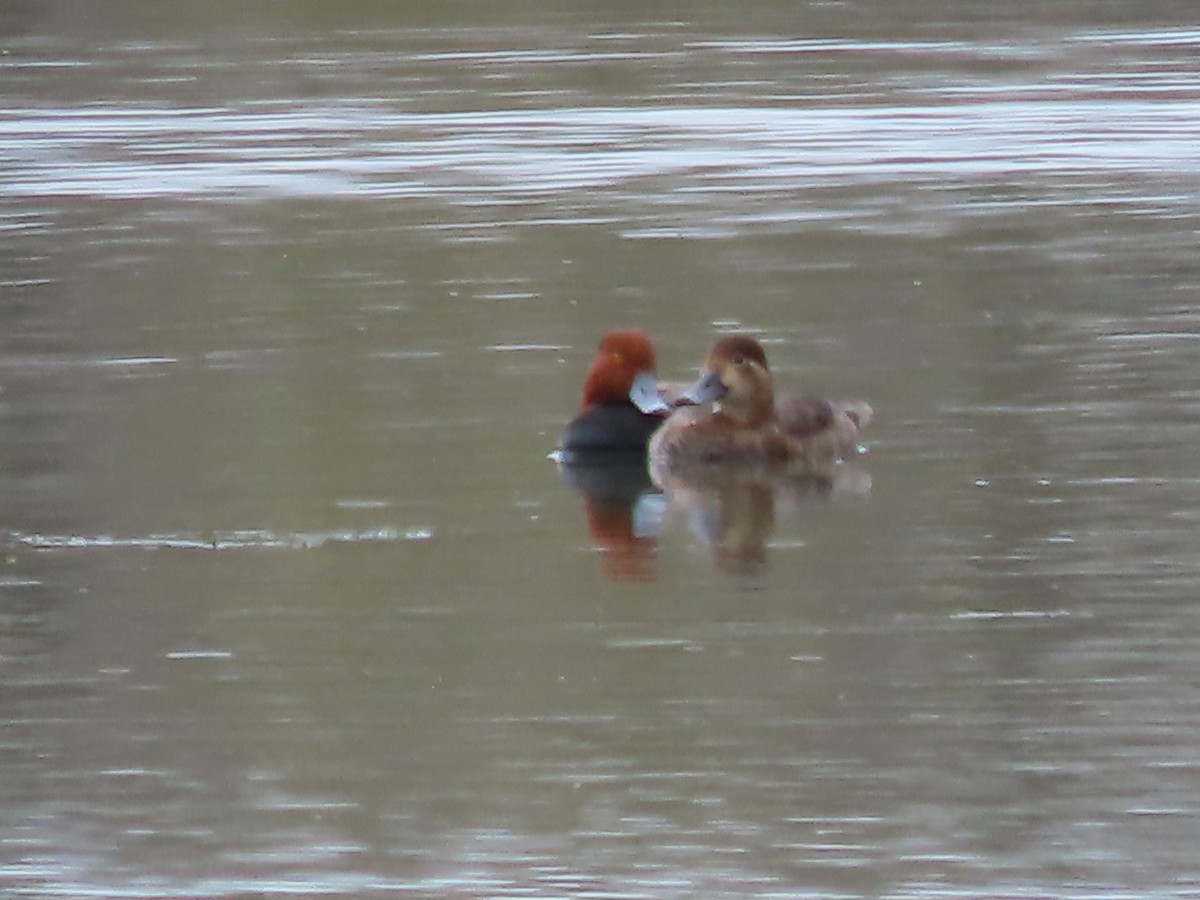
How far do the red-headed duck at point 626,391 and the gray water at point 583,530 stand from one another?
1.09 ft

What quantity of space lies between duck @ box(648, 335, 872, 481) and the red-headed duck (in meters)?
0.16

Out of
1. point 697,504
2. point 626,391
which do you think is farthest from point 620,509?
point 626,391

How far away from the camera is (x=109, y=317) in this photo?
15.0 m

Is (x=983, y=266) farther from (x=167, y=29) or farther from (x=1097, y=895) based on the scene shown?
(x=167, y=29)

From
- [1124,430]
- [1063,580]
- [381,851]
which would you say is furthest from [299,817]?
[1124,430]

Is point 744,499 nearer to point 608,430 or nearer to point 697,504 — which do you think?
point 697,504

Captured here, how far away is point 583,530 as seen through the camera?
10031 millimetres

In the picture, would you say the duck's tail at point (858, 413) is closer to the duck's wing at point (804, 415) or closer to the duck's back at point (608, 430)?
Answer: the duck's wing at point (804, 415)

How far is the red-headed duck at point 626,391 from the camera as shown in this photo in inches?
452

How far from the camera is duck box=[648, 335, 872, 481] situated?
36.5 ft

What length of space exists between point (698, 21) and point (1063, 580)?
22821 millimetres

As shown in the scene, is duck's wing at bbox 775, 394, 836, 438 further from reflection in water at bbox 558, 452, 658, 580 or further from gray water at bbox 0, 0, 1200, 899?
reflection in water at bbox 558, 452, 658, 580

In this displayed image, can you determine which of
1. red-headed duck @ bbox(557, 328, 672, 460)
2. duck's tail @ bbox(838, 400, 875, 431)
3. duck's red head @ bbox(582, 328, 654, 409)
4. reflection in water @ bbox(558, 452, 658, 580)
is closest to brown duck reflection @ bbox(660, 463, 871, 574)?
reflection in water @ bbox(558, 452, 658, 580)

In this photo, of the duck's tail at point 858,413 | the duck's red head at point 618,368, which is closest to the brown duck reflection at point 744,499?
the duck's tail at point 858,413
